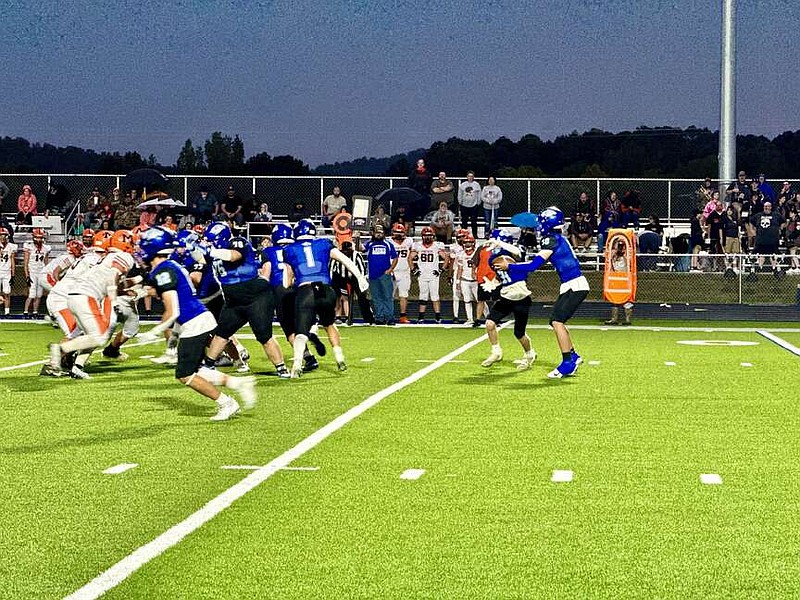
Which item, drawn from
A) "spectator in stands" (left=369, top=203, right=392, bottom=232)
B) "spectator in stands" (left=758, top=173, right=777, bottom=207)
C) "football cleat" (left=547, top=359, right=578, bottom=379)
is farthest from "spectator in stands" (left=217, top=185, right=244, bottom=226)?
"football cleat" (left=547, top=359, right=578, bottom=379)

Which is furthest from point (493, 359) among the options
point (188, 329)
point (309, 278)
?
point (188, 329)

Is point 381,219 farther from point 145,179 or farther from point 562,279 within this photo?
point 562,279

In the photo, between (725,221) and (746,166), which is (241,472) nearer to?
(725,221)

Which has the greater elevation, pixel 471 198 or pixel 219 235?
pixel 471 198

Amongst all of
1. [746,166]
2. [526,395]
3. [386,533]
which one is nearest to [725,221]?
[526,395]

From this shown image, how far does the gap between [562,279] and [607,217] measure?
19.1 m

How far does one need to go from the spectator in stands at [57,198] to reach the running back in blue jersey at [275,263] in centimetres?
2133

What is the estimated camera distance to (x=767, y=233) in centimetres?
3234

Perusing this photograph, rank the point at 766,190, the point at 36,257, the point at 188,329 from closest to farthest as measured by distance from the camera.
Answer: the point at 188,329
the point at 36,257
the point at 766,190

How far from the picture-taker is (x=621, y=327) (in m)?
26.0

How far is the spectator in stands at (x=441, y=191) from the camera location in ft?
114

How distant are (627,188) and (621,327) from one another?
10.6 m

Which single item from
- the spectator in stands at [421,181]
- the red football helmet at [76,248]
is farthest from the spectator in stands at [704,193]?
the red football helmet at [76,248]

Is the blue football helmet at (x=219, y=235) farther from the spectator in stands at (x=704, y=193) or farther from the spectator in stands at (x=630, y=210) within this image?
the spectator in stands at (x=704, y=193)
